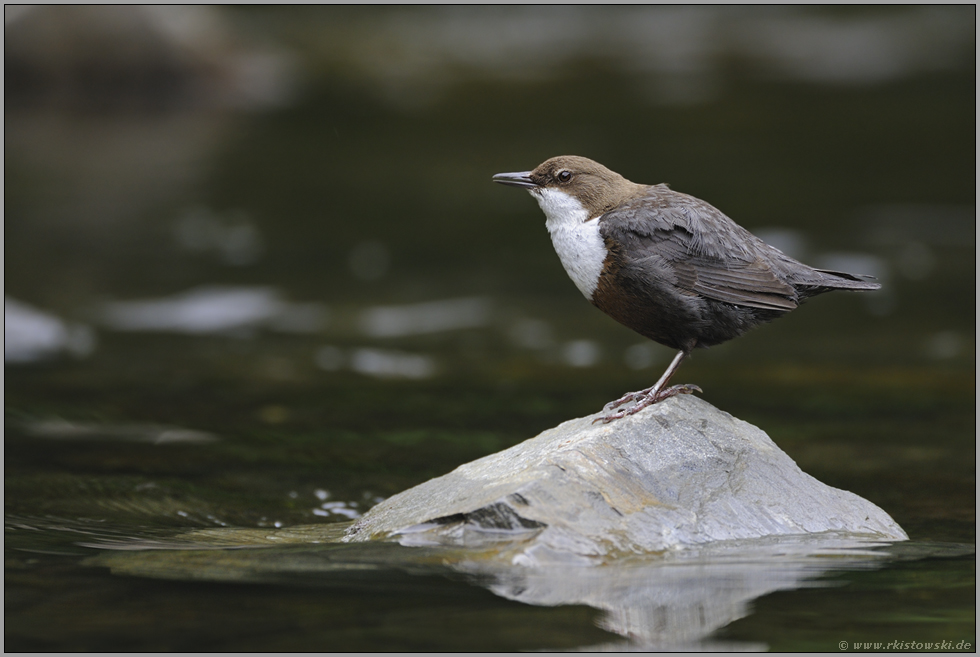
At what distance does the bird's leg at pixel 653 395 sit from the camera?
183 inches

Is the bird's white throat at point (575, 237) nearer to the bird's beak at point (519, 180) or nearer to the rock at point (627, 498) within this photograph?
the bird's beak at point (519, 180)

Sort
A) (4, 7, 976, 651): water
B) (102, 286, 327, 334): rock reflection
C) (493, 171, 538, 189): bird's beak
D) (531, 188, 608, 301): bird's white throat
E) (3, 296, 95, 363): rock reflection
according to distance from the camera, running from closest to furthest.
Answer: (4, 7, 976, 651): water, (531, 188, 608, 301): bird's white throat, (493, 171, 538, 189): bird's beak, (3, 296, 95, 363): rock reflection, (102, 286, 327, 334): rock reflection

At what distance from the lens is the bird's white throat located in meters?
4.78

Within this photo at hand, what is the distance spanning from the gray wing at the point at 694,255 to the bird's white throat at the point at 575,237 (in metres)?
0.08

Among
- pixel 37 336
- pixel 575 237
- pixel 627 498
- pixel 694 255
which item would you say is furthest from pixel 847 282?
pixel 37 336

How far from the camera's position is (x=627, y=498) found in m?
4.21

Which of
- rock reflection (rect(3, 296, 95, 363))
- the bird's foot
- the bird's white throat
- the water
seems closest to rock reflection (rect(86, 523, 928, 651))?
the water

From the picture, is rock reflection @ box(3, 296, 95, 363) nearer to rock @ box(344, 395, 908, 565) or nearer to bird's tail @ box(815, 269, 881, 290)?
rock @ box(344, 395, 908, 565)

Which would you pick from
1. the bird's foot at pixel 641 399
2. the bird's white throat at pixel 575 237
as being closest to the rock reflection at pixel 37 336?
the bird's white throat at pixel 575 237

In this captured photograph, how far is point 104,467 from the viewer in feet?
18.9

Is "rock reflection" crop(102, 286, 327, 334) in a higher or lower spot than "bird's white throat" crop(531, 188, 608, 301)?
higher

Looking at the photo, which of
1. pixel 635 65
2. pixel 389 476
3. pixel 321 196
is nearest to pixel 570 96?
pixel 635 65

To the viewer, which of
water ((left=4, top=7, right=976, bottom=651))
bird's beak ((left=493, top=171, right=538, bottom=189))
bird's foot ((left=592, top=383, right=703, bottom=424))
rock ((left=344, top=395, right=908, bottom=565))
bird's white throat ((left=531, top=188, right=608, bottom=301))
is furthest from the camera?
bird's beak ((left=493, top=171, right=538, bottom=189))

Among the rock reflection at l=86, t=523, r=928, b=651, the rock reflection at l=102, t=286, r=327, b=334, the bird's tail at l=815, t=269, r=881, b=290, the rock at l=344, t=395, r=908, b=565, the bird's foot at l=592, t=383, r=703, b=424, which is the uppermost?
the rock reflection at l=102, t=286, r=327, b=334
